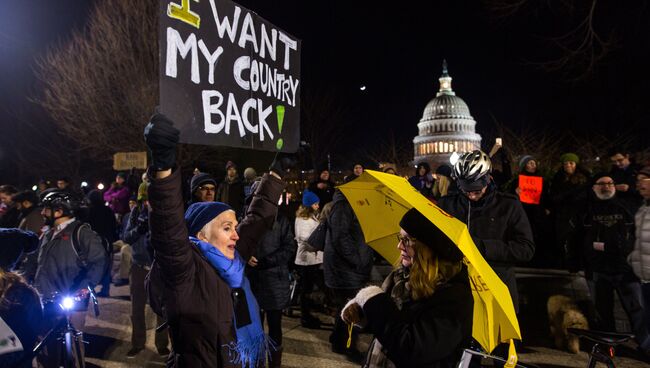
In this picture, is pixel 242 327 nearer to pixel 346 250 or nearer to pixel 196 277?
pixel 196 277

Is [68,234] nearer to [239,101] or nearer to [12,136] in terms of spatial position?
[239,101]

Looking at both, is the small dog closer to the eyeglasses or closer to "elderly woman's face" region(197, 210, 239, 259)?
the eyeglasses

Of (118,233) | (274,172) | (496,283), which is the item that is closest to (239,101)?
(274,172)

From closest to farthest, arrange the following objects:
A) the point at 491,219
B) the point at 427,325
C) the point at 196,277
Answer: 1. the point at 427,325
2. the point at 196,277
3. the point at 491,219

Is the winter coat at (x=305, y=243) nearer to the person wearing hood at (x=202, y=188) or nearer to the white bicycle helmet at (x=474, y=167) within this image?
the person wearing hood at (x=202, y=188)

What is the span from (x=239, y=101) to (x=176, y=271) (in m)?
1.36

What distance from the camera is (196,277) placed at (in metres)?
2.29

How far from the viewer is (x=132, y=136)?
22016 mm

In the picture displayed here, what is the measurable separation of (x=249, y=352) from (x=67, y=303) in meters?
2.83

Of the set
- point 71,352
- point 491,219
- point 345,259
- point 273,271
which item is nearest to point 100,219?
point 71,352

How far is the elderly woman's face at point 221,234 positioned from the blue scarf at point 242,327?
0.05 metres

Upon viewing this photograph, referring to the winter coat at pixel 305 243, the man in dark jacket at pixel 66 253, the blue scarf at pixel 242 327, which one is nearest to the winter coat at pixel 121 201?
the winter coat at pixel 305 243

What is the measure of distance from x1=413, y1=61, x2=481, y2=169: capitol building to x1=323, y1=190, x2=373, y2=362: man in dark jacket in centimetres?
8195

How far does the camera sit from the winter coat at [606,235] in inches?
203
